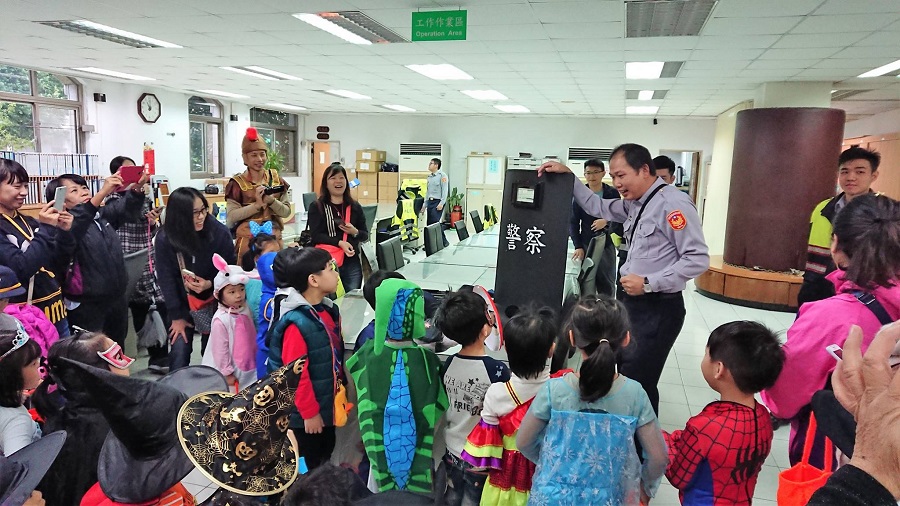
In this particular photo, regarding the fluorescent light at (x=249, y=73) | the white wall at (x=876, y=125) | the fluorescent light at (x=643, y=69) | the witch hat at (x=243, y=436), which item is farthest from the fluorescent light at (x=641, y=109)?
the witch hat at (x=243, y=436)

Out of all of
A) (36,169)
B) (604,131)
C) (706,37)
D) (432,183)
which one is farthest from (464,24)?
(604,131)

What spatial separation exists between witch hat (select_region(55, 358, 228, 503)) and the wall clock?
975 centimetres

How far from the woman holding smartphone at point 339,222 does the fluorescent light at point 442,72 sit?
10.7 ft

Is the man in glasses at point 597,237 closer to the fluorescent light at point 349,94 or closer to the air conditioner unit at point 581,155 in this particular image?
the fluorescent light at point 349,94

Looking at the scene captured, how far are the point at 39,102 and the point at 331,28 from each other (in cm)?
607

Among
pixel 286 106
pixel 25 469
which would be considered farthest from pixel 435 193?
pixel 25 469

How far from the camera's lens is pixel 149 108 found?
977 cm

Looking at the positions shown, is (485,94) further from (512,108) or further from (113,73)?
(113,73)

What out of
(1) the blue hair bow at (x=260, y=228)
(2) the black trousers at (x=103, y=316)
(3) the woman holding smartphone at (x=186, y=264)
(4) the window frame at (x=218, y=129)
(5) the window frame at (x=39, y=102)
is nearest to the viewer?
(3) the woman holding smartphone at (x=186, y=264)

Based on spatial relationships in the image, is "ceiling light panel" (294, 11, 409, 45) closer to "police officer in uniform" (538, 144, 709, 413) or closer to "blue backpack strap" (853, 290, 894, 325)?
"police officer in uniform" (538, 144, 709, 413)

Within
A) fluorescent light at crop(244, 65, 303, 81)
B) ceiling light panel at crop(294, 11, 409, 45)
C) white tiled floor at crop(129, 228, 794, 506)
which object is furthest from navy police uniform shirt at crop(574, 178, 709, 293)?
fluorescent light at crop(244, 65, 303, 81)

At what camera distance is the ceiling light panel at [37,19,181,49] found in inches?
204

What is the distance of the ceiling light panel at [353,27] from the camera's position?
4.50 meters

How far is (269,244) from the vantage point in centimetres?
292
